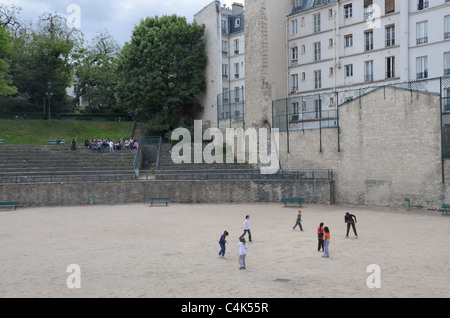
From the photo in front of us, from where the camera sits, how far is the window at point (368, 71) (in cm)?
3603

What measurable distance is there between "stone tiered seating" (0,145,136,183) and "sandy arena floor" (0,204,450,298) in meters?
4.37

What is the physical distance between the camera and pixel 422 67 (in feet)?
107

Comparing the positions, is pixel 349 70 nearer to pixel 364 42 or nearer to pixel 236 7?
pixel 364 42

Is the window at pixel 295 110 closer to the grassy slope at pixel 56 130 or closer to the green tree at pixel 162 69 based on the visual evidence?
the green tree at pixel 162 69

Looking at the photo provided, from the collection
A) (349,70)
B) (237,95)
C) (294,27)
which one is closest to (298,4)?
(294,27)

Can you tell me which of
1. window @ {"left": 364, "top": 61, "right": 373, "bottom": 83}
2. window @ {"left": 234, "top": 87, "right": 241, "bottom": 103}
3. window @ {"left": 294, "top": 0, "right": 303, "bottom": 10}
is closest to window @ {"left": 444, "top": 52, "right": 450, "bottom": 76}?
window @ {"left": 364, "top": 61, "right": 373, "bottom": 83}

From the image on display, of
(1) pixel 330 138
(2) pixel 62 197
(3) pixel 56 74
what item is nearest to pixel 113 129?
(3) pixel 56 74

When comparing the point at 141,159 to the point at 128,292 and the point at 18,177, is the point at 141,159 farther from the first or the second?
the point at 128,292

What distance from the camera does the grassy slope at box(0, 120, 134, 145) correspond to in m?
43.7

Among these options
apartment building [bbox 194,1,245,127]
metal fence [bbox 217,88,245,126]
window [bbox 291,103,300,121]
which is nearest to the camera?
window [bbox 291,103,300,121]

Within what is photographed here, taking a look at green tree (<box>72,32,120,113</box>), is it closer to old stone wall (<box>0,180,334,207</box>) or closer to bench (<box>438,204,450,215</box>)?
old stone wall (<box>0,180,334,207</box>)

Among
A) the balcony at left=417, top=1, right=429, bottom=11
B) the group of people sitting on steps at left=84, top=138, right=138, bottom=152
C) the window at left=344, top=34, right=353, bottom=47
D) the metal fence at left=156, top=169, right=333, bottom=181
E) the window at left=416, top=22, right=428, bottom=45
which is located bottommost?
the metal fence at left=156, top=169, right=333, bottom=181

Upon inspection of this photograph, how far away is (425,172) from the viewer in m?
25.6
